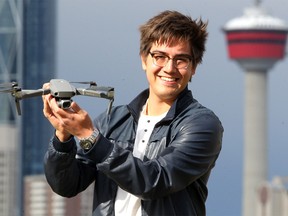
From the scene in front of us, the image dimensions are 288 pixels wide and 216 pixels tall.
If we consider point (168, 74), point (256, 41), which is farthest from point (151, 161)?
point (256, 41)

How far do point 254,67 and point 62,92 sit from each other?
71911 millimetres

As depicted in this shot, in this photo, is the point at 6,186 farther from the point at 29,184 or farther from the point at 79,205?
the point at 79,205

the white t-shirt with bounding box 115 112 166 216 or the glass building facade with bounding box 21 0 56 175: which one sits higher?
the white t-shirt with bounding box 115 112 166 216

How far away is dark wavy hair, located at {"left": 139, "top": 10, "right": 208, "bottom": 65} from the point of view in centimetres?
249

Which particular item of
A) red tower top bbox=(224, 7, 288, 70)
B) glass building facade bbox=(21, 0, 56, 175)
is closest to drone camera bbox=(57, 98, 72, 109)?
red tower top bbox=(224, 7, 288, 70)

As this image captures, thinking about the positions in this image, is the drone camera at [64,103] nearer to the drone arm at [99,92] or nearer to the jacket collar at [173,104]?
the drone arm at [99,92]

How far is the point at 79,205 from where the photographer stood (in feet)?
211

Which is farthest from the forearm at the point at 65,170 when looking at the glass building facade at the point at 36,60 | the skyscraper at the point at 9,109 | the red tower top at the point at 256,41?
the glass building facade at the point at 36,60

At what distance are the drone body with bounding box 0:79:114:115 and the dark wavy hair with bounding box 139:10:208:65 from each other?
23 centimetres

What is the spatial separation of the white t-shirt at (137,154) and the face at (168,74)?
6cm

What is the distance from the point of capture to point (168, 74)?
2475 mm

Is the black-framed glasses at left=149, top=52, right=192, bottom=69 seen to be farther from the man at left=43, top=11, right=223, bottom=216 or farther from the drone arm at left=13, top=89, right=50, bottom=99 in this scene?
the drone arm at left=13, top=89, right=50, bottom=99

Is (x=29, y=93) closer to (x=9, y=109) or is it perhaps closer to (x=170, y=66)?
(x=170, y=66)

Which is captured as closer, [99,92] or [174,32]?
[99,92]
